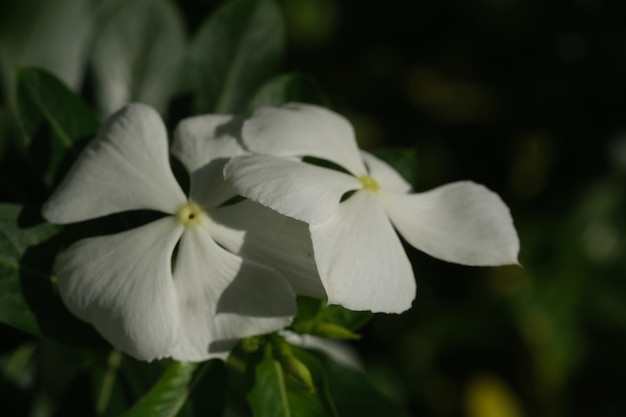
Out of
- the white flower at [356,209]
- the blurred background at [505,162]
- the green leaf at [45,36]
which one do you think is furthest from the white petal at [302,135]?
the blurred background at [505,162]

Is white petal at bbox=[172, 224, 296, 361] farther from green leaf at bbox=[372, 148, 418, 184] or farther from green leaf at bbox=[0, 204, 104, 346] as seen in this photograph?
green leaf at bbox=[372, 148, 418, 184]

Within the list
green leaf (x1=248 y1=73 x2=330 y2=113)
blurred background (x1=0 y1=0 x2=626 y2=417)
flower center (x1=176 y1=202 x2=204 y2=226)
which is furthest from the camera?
blurred background (x1=0 y1=0 x2=626 y2=417)

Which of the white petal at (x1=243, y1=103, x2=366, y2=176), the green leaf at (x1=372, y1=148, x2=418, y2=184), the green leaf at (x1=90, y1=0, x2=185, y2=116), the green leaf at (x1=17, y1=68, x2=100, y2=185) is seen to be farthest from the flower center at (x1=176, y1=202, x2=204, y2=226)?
the green leaf at (x1=90, y1=0, x2=185, y2=116)

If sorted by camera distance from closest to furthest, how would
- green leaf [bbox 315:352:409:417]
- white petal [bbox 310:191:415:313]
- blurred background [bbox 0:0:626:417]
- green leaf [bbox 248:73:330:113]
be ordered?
white petal [bbox 310:191:415:313] < green leaf [bbox 315:352:409:417] < green leaf [bbox 248:73:330:113] < blurred background [bbox 0:0:626:417]

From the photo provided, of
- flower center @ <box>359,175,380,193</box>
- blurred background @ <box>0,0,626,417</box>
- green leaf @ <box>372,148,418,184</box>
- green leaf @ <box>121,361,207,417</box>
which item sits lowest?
blurred background @ <box>0,0,626,417</box>

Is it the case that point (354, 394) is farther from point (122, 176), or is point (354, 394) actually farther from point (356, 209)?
→ point (122, 176)
